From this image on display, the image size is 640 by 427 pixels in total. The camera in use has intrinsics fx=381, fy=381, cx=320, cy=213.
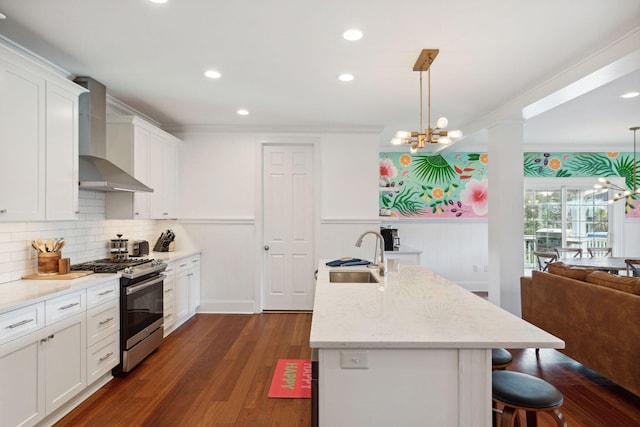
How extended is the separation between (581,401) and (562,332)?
73 cm

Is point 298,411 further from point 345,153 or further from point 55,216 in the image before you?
point 345,153

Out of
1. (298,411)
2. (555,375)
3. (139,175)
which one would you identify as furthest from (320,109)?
(555,375)

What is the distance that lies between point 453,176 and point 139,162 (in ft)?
16.5

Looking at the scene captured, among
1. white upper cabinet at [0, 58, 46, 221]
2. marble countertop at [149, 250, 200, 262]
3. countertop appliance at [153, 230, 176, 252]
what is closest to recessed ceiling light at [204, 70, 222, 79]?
white upper cabinet at [0, 58, 46, 221]

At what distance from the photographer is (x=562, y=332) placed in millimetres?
3346

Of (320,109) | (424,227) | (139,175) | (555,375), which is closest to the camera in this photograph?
(555,375)

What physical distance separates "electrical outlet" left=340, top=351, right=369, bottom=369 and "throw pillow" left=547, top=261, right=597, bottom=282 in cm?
271

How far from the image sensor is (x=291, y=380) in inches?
122

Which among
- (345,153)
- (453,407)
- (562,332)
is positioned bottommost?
(562,332)

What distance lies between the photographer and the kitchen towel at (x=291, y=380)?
2.86m

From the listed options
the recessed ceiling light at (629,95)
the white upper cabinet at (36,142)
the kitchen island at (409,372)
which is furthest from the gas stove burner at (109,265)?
the recessed ceiling light at (629,95)

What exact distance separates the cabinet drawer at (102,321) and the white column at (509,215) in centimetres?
382

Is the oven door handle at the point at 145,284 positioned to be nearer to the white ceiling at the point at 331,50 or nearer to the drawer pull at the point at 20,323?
the drawer pull at the point at 20,323

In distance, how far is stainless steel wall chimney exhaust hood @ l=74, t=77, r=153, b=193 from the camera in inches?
125
